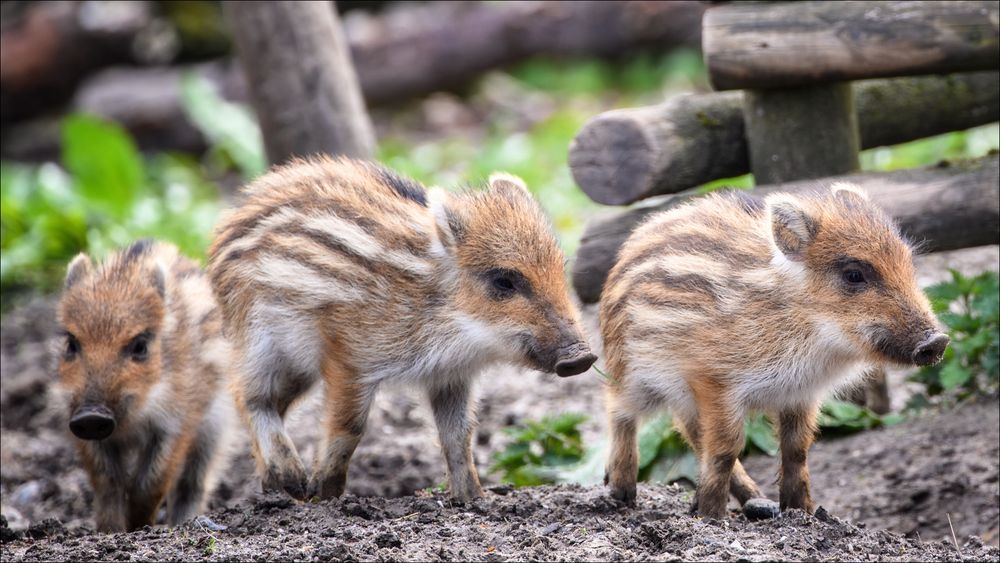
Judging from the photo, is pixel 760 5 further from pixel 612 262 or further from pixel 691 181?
pixel 612 262

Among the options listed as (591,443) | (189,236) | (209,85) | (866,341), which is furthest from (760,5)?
(209,85)

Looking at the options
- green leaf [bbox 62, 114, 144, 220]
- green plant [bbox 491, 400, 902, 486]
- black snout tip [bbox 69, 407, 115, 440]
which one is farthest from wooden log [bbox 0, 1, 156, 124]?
green plant [bbox 491, 400, 902, 486]

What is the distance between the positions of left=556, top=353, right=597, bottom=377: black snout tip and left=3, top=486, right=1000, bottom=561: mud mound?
1.79 ft

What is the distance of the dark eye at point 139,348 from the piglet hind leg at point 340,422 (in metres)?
1.09

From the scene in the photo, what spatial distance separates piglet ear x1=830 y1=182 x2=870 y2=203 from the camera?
506 cm

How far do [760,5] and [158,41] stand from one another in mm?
9327

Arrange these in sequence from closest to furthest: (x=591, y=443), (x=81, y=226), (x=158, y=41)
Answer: (x=591, y=443) → (x=81, y=226) → (x=158, y=41)

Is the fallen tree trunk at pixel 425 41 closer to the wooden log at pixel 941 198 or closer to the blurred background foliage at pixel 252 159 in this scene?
the blurred background foliage at pixel 252 159

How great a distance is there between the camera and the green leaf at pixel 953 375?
605 centimetres

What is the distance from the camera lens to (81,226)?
9.79 metres

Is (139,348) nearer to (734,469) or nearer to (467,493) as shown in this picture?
(467,493)

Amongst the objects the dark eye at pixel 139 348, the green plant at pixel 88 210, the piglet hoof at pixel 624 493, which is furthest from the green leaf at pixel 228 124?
the piglet hoof at pixel 624 493

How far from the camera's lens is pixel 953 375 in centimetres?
607

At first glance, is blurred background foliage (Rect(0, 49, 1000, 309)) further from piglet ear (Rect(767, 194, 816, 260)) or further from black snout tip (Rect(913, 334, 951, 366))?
black snout tip (Rect(913, 334, 951, 366))
